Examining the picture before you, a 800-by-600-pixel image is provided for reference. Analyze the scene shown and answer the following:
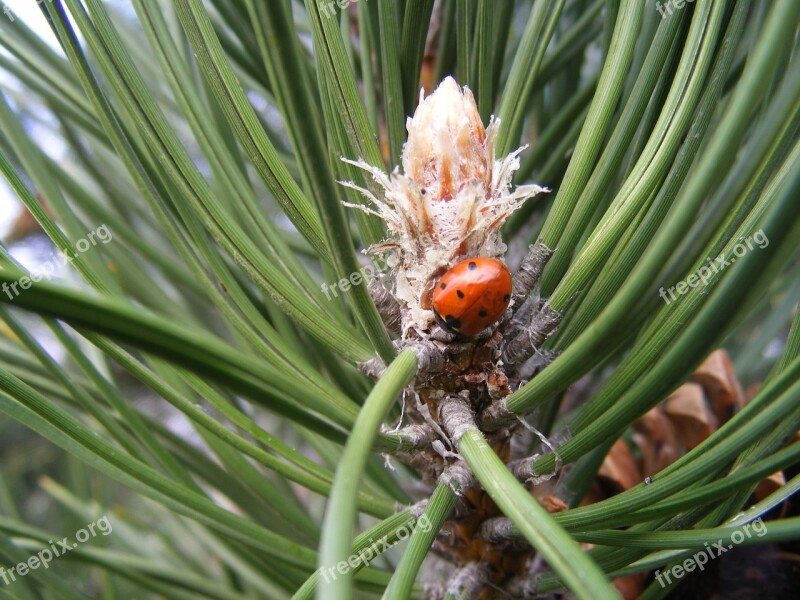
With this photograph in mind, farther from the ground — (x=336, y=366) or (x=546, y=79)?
(x=546, y=79)

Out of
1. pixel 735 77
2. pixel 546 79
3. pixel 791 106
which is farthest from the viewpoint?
pixel 546 79

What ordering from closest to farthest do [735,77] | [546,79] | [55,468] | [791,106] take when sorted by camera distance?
[791,106] < [735,77] < [546,79] < [55,468]

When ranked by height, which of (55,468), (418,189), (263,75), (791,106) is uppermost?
(55,468)

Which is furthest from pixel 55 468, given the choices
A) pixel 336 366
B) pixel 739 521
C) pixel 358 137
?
pixel 739 521

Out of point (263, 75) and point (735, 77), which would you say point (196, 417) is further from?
point (735, 77)
